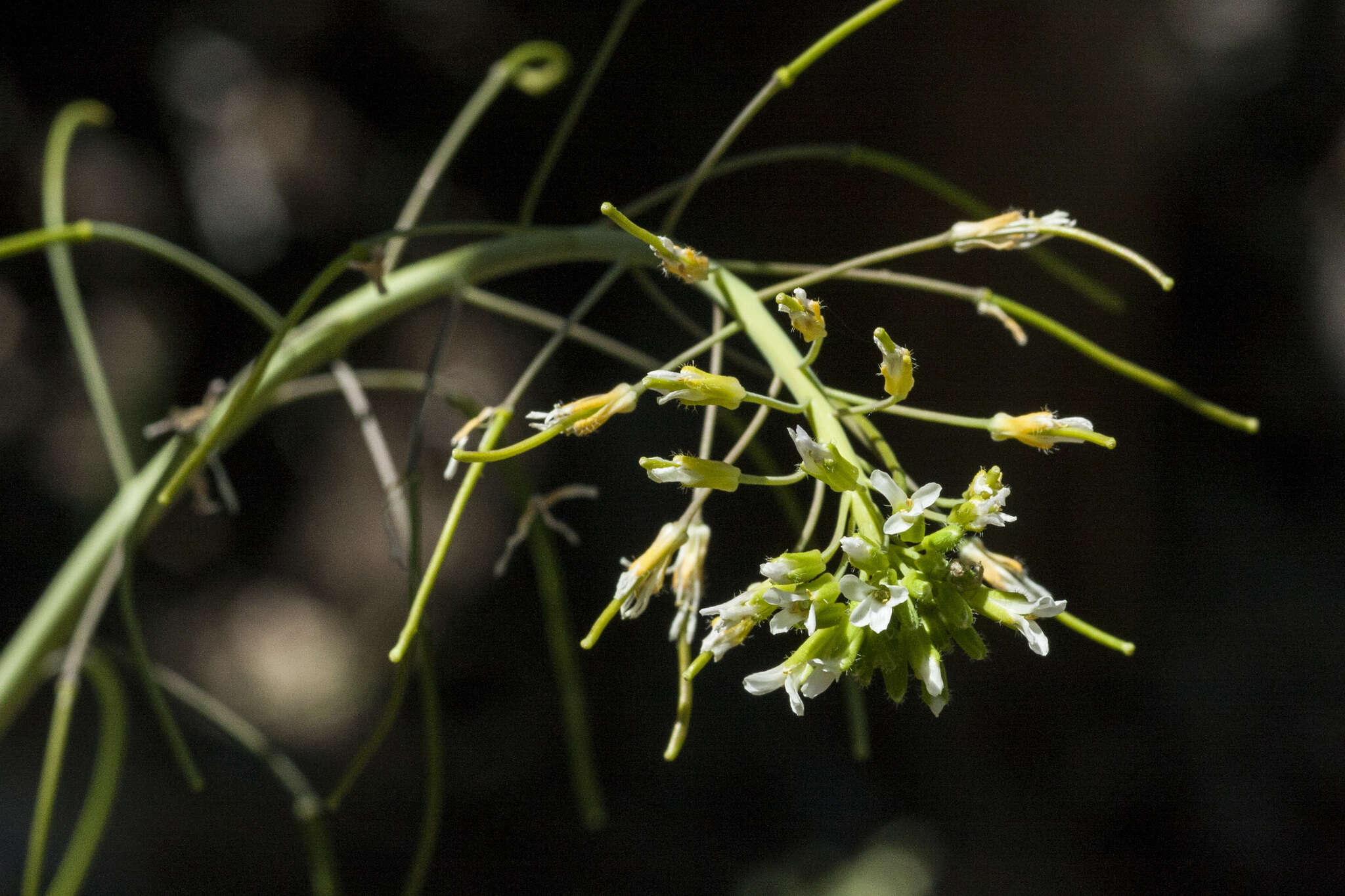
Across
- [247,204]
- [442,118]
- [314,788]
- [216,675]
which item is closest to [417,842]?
[314,788]

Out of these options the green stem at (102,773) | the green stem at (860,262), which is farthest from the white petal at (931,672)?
the green stem at (102,773)

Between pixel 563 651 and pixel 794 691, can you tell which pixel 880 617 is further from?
pixel 563 651

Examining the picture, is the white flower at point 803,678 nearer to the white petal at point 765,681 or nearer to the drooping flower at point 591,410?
the white petal at point 765,681

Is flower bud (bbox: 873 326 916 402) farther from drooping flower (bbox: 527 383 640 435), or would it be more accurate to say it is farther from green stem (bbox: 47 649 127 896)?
green stem (bbox: 47 649 127 896)

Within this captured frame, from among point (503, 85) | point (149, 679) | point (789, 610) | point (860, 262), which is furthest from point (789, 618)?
point (503, 85)

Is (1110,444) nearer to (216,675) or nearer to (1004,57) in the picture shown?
(1004,57)

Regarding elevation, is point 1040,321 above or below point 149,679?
above

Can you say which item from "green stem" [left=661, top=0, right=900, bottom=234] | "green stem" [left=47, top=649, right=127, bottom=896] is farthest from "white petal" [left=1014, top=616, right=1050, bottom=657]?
"green stem" [left=47, top=649, right=127, bottom=896]
